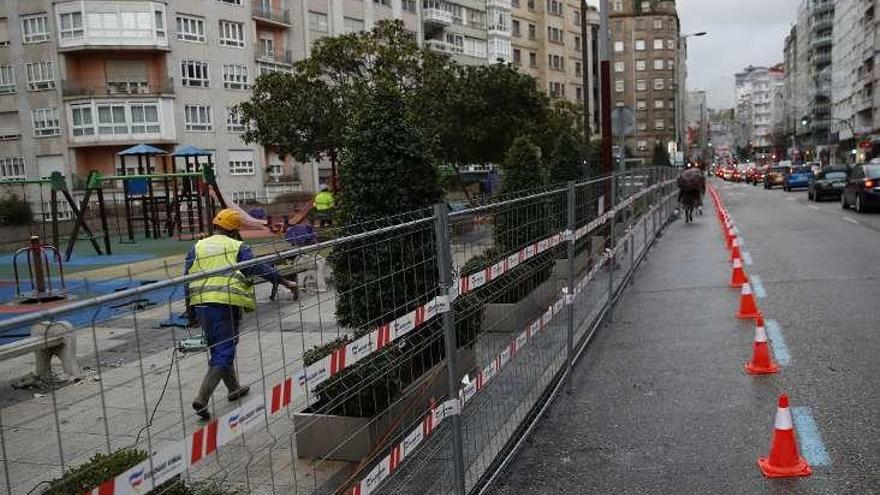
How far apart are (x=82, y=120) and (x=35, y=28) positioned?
6438 mm

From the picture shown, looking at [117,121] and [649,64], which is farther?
[649,64]

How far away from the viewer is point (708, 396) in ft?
19.4

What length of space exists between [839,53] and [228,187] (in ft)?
260

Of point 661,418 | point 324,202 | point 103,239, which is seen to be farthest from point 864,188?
point 103,239

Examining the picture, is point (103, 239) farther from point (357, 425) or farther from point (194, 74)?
point (357, 425)

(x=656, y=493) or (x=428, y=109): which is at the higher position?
(x=428, y=109)

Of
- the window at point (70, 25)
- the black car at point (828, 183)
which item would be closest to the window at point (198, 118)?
the window at point (70, 25)

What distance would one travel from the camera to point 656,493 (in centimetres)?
428

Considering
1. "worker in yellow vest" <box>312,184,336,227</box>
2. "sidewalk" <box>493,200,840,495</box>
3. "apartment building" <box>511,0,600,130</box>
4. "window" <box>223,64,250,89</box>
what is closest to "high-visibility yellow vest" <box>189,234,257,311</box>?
"sidewalk" <box>493,200,840,495</box>

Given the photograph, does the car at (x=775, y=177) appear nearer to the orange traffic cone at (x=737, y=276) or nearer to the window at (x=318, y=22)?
the window at (x=318, y=22)

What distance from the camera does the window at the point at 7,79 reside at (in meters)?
45.2

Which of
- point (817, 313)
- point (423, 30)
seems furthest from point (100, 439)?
point (423, 30)

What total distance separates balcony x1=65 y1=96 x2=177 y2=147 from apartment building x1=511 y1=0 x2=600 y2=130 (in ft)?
139

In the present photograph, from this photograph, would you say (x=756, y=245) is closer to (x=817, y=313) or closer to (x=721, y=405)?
(x=817, y=313)
